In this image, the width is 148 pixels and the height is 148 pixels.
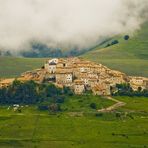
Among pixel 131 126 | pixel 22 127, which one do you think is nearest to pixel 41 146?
pixel 22 127

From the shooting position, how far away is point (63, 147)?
180 meters

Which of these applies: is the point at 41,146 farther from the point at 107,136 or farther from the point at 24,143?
the point at 107,136

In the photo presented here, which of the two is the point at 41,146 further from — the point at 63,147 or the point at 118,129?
the point at 118,129

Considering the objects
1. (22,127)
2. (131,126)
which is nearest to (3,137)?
(22,127)

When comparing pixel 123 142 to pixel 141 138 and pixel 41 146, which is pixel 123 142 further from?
pixel 41 146

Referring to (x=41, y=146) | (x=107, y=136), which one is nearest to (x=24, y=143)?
(x=41, y=146)

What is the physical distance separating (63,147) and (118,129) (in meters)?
21.6

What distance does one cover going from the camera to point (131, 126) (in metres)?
198

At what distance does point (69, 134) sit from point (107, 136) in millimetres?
9852

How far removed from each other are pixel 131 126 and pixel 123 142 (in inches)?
567

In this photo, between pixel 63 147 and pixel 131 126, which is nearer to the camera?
pixel 63 147

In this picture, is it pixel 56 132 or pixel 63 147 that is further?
pixel 56 132

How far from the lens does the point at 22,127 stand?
7717 inches

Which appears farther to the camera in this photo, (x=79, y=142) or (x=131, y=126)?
(x=131, y=126)
